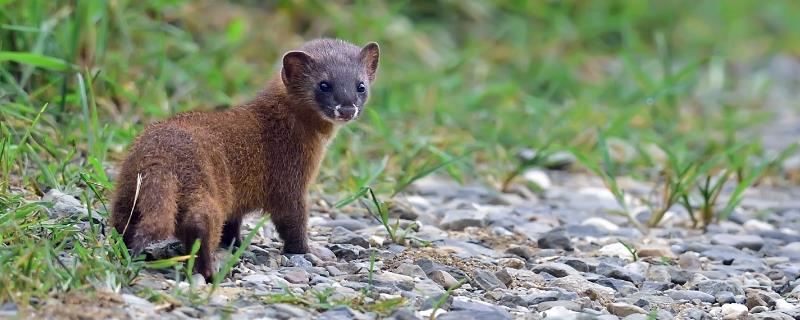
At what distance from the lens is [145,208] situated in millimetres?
4051

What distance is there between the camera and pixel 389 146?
6969mm

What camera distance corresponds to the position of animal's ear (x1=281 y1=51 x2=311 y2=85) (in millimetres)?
5176

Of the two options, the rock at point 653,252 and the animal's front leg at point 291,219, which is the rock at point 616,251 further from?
the animal's front leg at point 291,219

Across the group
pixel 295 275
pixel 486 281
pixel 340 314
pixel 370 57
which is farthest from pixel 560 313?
pixel 370 57

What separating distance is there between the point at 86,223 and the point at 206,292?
2.86 feet

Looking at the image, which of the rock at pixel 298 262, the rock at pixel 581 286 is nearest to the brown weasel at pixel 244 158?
the rock at pixel 298 262

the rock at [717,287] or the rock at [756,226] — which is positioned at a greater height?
the rock at [756,226]

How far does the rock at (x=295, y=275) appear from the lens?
433 centimetres

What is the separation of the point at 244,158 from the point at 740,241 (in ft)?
8.52

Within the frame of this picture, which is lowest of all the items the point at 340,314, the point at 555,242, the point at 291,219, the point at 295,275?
the point at 340,314

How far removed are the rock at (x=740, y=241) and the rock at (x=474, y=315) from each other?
2.19 meters

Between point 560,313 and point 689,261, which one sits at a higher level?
point 689,261

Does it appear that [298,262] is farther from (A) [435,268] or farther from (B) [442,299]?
(B) [442,299]

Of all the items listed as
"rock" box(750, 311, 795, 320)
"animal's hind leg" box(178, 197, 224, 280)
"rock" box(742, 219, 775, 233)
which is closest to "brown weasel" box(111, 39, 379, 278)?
"animal's hind leg" box(178, 197, 224, 280)
